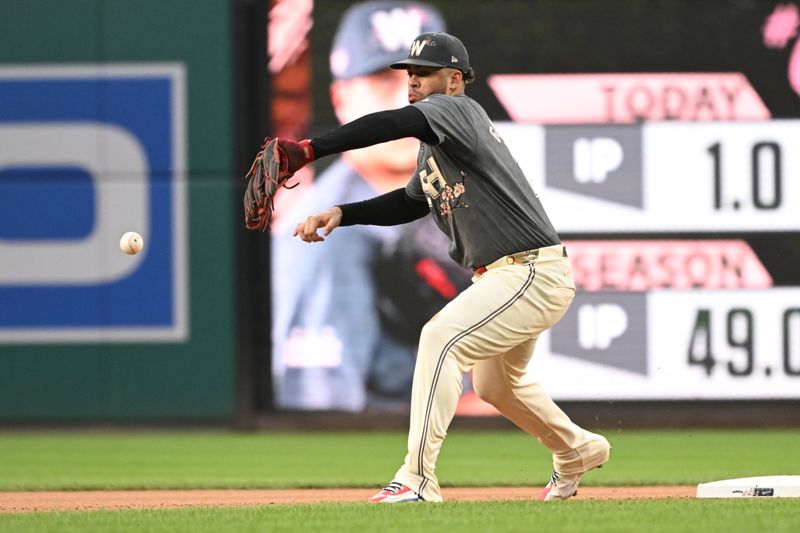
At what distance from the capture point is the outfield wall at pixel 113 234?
10.3 meters

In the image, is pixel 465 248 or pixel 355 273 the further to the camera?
pixel 355 273

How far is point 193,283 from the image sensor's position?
10.4 meters

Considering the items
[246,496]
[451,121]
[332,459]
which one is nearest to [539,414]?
[451,121]

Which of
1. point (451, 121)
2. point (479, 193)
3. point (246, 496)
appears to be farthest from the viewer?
point (246, 496)

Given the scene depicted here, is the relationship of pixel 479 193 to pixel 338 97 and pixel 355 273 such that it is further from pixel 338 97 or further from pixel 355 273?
pixel 338 97

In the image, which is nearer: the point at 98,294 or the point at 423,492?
the point at 423,492

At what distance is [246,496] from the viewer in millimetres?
6547

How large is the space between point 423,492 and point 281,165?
4.14ft

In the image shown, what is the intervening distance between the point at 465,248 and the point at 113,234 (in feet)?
17.7

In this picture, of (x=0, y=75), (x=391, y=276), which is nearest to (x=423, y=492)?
(x=391, y=276)

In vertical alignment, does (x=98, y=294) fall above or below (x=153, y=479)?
above

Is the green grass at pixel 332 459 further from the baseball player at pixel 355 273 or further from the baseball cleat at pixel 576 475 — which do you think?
the baseball cleat at pixel 576 475

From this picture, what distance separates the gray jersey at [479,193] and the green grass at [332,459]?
2109 mm

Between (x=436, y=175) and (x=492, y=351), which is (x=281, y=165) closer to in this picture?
(x=436, y=175)
